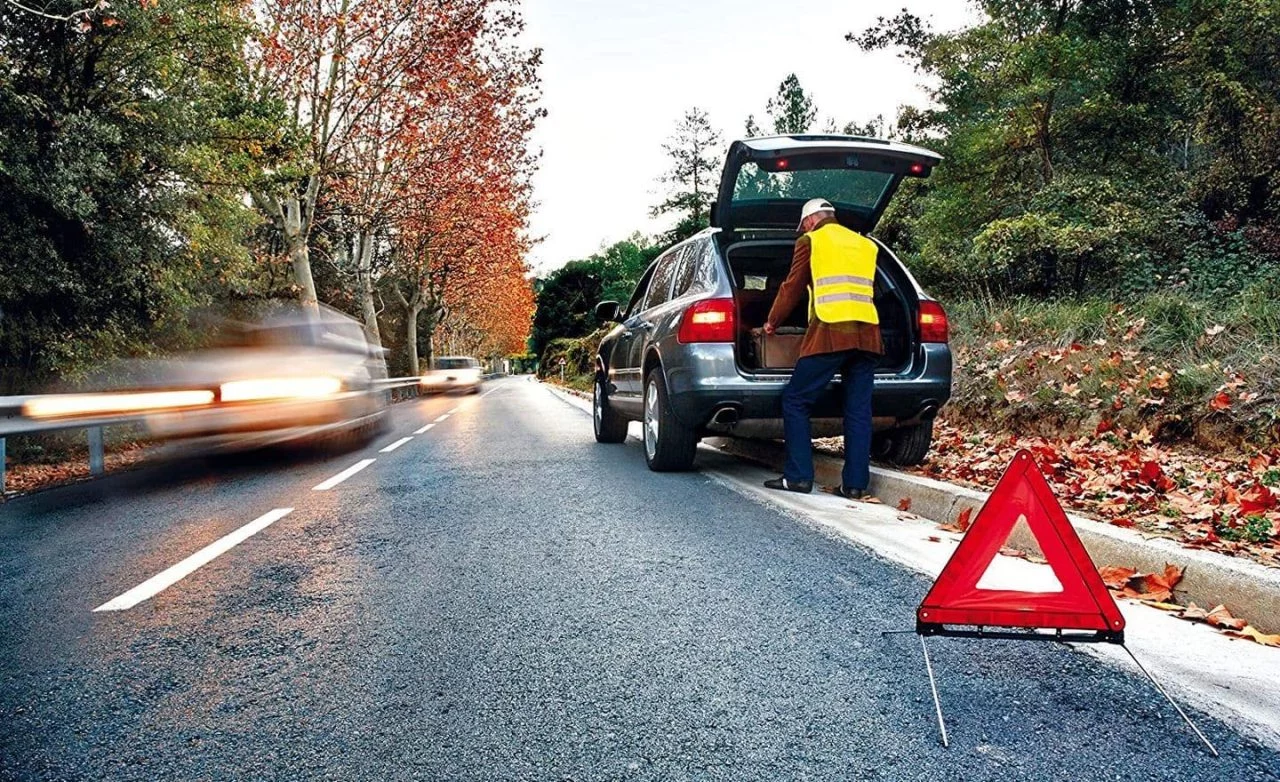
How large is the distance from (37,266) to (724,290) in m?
8.45

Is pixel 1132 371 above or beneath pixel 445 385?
above

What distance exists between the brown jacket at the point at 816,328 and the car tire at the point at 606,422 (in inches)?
164

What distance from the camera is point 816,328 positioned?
5270 millimetres

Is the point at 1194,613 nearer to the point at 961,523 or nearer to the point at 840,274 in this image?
the point at 961,523

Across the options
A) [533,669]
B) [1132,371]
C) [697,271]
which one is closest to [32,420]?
[697,271]

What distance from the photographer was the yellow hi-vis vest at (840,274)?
513 centimetres

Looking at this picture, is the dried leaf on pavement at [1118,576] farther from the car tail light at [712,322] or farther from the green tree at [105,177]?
the green tree at [105,177]

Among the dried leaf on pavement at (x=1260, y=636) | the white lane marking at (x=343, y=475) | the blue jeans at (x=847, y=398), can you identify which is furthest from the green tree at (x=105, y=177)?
the dried leaf on pavement at (x=1260, y=636)

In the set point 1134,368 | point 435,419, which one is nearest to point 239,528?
point 1134,368

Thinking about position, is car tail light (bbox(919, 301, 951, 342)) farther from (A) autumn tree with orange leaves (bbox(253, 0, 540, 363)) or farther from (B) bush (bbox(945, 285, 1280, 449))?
(A) autumn tree with orange leaves (bbox(253, 0, 540, 363))

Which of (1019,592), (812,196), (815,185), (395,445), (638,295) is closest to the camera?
(1019,592)

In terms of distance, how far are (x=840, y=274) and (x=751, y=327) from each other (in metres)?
1.89

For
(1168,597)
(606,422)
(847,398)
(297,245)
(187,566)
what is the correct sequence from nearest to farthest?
1. (1168,597)
2. (187,566)
3. (847,398)
4. (606,422)
5. (297,245)

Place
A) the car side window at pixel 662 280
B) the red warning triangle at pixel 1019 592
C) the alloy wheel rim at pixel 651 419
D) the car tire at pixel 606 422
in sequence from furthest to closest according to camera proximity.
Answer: the car tire at pixel 606 422
the car side window at pixel 662 280
the alloy wheel rim at pixel 651 419
the red warning triangle at pixel 1019 592
